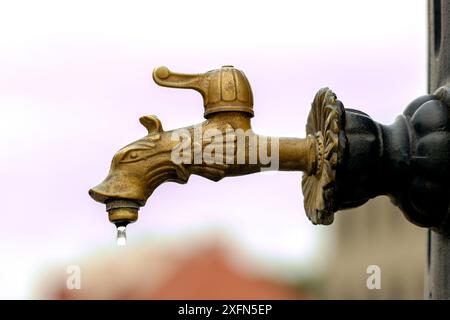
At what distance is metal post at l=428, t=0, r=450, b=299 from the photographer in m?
3.63

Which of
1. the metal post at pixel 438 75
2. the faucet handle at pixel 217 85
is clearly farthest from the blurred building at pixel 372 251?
the faucet handle at pixel 217 85

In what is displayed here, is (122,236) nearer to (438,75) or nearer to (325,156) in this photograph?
(325,156)

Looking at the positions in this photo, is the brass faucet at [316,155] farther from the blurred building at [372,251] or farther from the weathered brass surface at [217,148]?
the blurred building at [372,251]

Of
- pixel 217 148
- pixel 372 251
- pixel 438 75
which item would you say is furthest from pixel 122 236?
pixel 372 251

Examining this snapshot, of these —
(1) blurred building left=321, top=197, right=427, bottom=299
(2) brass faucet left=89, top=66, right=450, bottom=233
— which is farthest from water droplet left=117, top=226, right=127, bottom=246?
(1) blurred building left=321, top=197, right=427, bottom=299

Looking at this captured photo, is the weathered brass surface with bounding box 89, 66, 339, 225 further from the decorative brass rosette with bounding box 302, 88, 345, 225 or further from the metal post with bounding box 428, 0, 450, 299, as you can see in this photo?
the metal post with bounding box 428, 0, 450, 299

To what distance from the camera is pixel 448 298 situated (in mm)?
3607

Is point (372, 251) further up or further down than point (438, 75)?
further up

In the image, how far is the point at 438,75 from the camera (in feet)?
12.3

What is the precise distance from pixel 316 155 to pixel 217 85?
30cm

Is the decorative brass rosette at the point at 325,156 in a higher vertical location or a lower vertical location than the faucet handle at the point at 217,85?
lower

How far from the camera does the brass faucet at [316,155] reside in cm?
333
